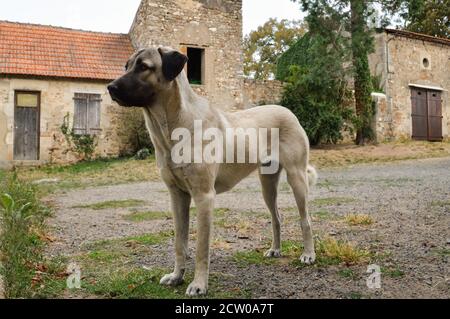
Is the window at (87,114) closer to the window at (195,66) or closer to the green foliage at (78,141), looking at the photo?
the green foliage at (78,141)

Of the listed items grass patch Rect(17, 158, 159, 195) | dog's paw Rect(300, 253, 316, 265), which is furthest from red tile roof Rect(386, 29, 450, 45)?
dog's paw Rect(300, 253, 316, 265)

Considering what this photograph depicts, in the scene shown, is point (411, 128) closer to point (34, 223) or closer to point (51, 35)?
point (51, 35)

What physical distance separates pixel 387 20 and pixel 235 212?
43.7 ft

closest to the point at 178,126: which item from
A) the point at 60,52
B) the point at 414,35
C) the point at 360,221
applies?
the point at 360,221

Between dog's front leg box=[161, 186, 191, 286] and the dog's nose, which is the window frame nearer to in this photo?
dog's front leg box=[161, 186, 191, 286]

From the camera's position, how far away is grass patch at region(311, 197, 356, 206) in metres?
6.21

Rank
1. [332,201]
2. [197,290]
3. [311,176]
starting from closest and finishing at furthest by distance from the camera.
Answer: [197,290]
[311,176]
[332,201]

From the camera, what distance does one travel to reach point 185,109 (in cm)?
280

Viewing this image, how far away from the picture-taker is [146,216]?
223 inches

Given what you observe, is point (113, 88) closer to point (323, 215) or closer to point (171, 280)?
point (171, 280)

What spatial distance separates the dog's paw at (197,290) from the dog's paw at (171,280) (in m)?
0.26

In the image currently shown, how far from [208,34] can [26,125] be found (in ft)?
25.9

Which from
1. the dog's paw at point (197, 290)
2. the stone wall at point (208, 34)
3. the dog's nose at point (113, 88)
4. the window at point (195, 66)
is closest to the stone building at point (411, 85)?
the stone wall at point (208, 34)

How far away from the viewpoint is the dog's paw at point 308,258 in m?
3.28
